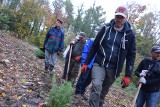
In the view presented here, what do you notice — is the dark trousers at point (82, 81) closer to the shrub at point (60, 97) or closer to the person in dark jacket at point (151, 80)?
the person in dark jacket at point (151, 80)

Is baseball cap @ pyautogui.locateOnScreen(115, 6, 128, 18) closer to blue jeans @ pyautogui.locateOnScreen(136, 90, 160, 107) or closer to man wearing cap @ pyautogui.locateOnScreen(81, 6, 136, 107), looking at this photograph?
man wearing cap @ pyautogui.locateOnScreen(81, 6, 136, 107)

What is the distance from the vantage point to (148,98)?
18.6ft

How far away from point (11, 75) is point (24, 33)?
56.5ft

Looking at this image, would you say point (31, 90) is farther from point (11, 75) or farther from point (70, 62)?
point (70, 62)

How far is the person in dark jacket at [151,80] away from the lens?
557 centimetres

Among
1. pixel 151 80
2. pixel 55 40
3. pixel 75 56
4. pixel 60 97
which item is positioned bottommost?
pixel 60 97

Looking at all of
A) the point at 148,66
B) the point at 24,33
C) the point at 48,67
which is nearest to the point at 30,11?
the point at 24,33

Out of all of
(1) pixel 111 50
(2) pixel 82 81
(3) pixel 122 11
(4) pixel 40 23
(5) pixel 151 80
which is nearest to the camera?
(3) pixel 122 11

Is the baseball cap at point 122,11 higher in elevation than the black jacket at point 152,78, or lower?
higher

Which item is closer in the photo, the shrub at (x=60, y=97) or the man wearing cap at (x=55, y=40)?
the shrub at (x=60, y=97)

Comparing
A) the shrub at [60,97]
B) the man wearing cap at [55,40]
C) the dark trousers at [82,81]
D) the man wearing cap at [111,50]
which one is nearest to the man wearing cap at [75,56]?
the dark trousers at [82,81]

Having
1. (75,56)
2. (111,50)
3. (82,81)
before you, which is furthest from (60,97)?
(75,56)

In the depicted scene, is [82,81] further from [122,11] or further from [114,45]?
[122,11]

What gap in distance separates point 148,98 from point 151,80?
40cm
